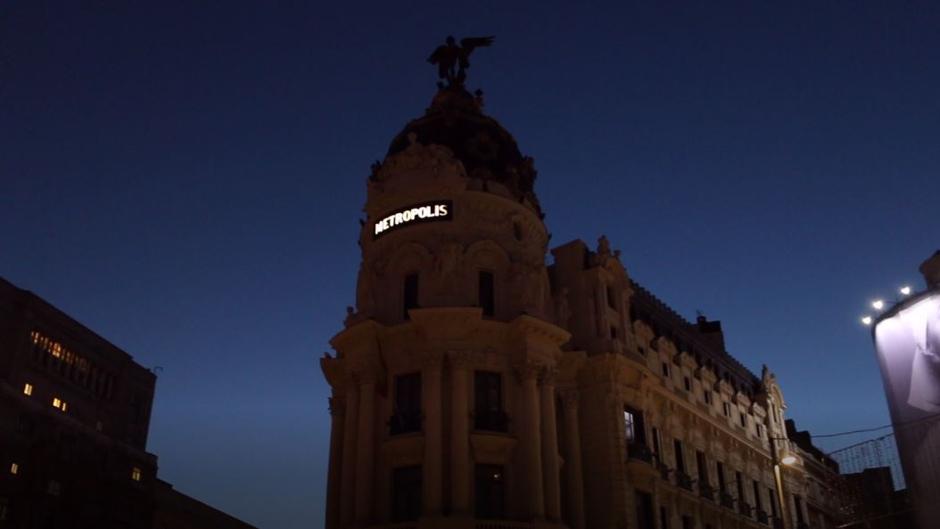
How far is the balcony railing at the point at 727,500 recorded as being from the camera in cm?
5619

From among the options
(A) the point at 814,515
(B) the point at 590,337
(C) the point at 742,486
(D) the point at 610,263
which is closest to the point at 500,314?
(B) the point at 590,337

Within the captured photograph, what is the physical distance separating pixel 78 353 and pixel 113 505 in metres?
15.5

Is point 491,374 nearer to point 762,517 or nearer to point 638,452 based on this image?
point 638,452

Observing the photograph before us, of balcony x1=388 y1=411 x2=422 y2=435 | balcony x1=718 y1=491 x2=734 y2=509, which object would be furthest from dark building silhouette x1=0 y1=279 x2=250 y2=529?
balcony x1=718 y1=491 x2=734 y2=509

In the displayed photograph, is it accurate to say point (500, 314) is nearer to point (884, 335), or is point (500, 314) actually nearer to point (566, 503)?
point (566, 503)

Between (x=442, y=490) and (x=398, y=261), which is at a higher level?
(x=398, y=261)

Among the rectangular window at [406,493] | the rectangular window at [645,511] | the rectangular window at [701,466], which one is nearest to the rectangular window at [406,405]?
the rectangular window at [406,493]

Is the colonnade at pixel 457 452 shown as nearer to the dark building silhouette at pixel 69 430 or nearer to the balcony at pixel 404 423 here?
the balcony at pixel 404 423

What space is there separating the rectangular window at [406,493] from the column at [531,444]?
502cm

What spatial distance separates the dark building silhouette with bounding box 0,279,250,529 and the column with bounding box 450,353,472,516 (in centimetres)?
5010

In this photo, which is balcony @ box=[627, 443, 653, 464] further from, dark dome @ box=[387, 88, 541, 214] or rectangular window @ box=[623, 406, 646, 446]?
dark dome @ box=[387, 88, 541, 214]

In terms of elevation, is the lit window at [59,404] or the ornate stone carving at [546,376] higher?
the lit window at [59,404]

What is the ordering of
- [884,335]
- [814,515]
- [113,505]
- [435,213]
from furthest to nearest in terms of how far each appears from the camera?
[113,505]
[814,515]
[435,213]
[884,335]

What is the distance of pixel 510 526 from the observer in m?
39.3
